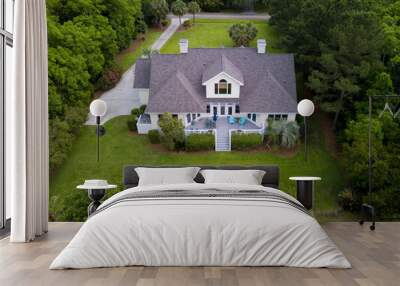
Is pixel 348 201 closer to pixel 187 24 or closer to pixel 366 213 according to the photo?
pixel 366 213

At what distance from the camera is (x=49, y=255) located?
522cm

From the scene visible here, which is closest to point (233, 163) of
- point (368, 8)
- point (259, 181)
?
point (259, 181)

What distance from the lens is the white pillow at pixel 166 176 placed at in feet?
22.7

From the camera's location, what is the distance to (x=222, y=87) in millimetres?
8617

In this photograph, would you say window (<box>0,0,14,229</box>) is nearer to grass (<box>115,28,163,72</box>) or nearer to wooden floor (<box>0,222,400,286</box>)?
wooden floor (<box>0,222,400,286</box>)

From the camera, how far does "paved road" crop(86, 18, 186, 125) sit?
28.5 ft

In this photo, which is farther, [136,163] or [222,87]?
[222,87]

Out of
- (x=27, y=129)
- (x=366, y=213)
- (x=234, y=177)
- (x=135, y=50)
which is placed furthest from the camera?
(x=135, y=50)

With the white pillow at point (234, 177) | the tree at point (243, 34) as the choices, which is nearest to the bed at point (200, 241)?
the white pillow at point (234, 177)

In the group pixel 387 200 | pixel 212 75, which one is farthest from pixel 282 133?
pixel 387 200

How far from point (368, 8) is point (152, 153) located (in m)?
4.00

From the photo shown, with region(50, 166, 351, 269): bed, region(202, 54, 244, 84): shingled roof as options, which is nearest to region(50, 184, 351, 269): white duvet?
region(50, 166, 351, 269): bed

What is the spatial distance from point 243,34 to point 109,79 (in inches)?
87.9

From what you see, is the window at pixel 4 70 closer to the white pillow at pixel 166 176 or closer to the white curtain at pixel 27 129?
the white curtain at pixel 27 129
